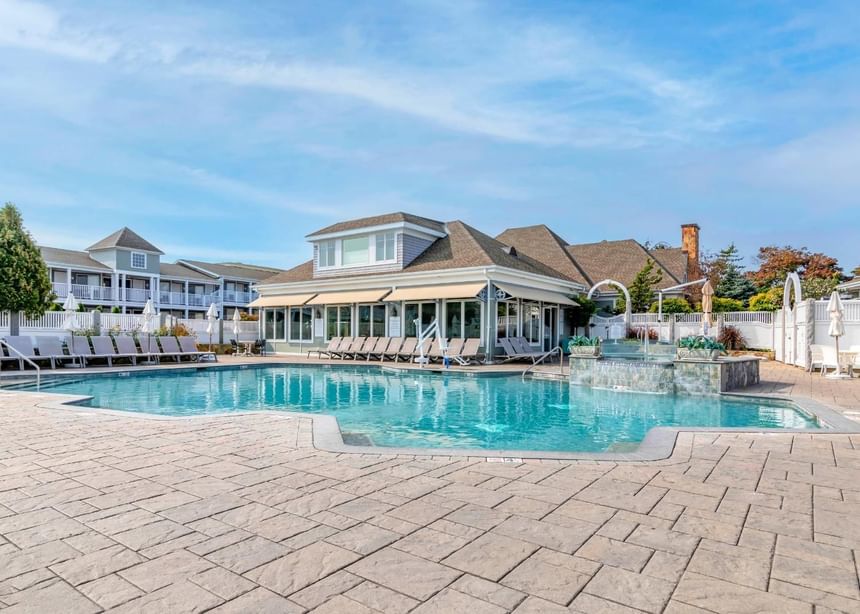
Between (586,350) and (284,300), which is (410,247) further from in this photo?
(586,350)

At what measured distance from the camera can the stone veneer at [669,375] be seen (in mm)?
11320

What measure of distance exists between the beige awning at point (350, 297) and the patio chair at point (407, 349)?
6.77 feet

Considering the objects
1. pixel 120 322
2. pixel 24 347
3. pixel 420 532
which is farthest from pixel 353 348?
pixel 420 532

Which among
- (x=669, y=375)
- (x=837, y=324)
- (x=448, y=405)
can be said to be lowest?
(x=448, y=405)

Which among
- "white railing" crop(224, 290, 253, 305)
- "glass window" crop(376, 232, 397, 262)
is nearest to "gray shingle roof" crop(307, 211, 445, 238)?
"glass window" crop(376, 232, 397, 262)

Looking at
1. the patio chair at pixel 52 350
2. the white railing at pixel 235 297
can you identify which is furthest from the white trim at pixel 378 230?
the white railing at pixel 235 297

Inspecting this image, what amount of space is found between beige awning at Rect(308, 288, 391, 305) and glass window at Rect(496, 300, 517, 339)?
4640mm

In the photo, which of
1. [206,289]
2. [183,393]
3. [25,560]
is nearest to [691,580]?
[25,560]

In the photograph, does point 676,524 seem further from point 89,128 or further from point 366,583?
point 89,128

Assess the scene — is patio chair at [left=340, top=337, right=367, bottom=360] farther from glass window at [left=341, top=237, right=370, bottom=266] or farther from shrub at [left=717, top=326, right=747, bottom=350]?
shrub at [left=717, top=326, right=747, bottom=350]

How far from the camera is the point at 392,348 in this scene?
2081cm

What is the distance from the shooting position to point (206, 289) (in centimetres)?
4419

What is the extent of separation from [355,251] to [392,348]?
→ 5.50 metres

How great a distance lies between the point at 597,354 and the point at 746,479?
9095 mm
